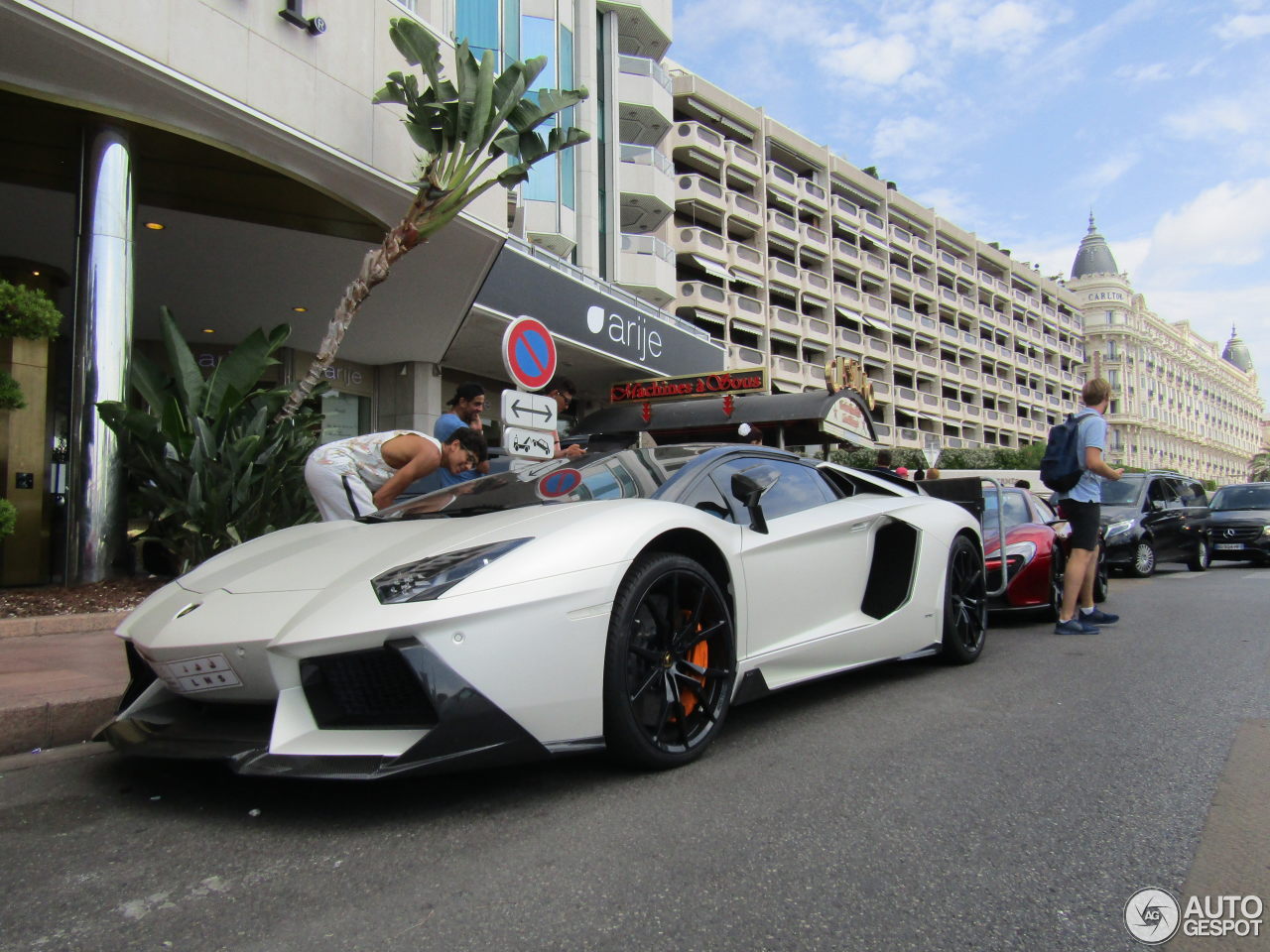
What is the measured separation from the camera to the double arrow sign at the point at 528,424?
231 inches

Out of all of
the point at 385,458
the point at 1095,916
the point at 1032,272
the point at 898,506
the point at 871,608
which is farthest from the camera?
the point at 1032,272

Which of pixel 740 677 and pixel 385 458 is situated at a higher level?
pixel 385 458

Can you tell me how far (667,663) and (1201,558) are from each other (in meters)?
13.1

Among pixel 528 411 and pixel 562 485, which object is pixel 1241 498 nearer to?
pixel 528 411

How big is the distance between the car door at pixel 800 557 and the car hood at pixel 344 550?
34.0 inches

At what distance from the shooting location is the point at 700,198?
40.2m

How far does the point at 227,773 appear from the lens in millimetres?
2795

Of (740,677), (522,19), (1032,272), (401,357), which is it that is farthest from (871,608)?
(1032,272)

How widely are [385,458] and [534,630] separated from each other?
8.90ft

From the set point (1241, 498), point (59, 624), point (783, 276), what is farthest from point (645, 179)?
point (59, 624)

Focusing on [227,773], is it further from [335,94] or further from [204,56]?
[335,94]

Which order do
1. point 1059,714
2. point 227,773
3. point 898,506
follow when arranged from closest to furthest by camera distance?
point 227,773 → point 1059,714 → point 898,506

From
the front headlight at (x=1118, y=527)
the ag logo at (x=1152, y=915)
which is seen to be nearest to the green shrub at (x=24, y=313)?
the ag logo at (x=1152, y=915)

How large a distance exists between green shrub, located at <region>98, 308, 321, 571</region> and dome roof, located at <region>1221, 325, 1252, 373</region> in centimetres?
17035
